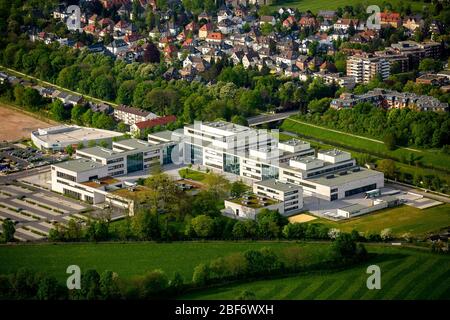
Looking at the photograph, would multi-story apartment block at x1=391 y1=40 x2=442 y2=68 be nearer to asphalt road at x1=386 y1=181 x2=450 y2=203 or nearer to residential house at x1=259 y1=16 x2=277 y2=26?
residential house at x1=259 y1=16 x2=277 y2=26

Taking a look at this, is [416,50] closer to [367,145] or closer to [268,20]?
[268,20]

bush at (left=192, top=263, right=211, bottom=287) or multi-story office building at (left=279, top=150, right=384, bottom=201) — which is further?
multi-story office building at (left=279, top=150, right=384, bottom=201)

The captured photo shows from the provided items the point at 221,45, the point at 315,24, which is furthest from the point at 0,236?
the point at 315,24

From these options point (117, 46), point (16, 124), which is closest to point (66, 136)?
point (16, 124)

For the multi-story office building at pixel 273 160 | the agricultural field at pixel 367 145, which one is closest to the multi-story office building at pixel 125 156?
the multi-story office building at pixel 273 160

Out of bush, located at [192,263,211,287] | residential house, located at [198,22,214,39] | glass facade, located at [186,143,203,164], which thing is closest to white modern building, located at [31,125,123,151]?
glass facade, located at [186,143,203,164]
